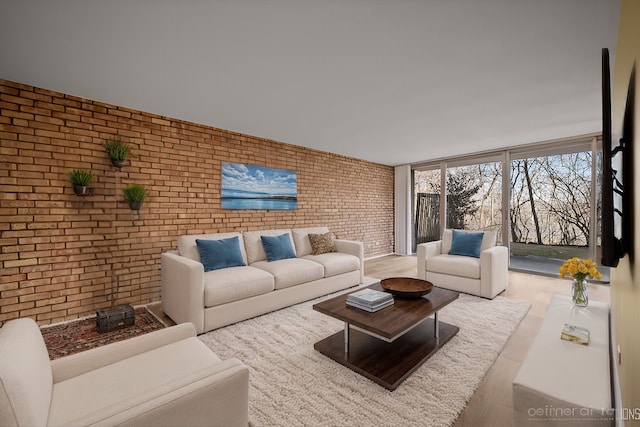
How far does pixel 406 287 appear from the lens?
2.56 meters

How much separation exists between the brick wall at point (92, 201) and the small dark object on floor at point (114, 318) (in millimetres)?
414

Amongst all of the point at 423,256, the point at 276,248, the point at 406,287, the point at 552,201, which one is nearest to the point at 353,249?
the point at 423,256

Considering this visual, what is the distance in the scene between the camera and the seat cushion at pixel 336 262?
374 centimetres

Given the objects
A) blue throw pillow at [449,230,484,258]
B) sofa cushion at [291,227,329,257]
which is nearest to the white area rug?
blue throw pillow at [449,230,484,258]

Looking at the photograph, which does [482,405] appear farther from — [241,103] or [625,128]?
[241,103]

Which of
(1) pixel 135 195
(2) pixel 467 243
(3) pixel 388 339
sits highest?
(1) pixel 135 195

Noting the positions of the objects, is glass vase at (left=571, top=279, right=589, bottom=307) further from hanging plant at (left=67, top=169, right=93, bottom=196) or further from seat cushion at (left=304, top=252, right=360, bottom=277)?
hanging plant at (left=67, top=169, right=93, bottom=196)

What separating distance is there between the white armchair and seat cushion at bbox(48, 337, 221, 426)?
3.36m

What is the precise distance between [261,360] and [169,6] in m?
2.54

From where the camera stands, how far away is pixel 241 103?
310 centimetres

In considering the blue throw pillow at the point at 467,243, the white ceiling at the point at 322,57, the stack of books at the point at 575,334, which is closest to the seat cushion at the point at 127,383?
the white ceiling at the point at 322,57

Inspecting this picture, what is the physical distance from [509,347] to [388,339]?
1.36m

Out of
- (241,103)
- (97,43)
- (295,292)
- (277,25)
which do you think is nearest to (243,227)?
(295,292)

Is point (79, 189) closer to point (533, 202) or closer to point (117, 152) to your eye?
point (117, 152)
